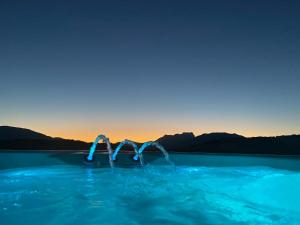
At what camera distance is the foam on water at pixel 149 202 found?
5250 mm

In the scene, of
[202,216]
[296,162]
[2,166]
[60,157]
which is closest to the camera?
[202,216]

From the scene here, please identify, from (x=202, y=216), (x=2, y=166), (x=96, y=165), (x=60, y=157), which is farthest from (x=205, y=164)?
(x=202, y=216)

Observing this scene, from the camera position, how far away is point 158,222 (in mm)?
5027

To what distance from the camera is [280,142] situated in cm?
2538

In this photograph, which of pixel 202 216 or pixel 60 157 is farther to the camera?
pixel 60 157

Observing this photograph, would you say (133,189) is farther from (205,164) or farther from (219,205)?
(205,164)

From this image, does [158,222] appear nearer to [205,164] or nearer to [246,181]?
[246,181]

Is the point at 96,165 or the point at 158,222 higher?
the point at 96,165

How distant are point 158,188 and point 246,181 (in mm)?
3490

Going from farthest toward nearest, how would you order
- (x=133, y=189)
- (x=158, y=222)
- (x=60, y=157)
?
1. (x=60, y=157)
2. (x=133, y=189)
3. (x=158, y=222)

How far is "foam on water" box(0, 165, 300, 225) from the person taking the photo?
5.25 m

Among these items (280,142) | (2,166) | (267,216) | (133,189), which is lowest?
(267,216)

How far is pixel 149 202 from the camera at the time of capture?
22.1 ft

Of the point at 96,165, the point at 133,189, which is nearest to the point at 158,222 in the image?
the point at 133,189
